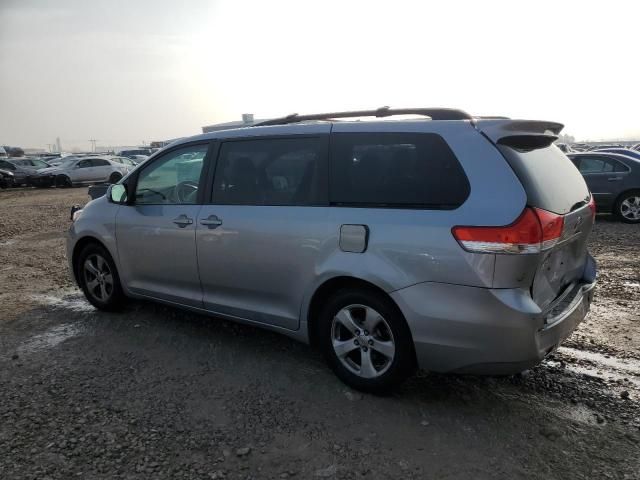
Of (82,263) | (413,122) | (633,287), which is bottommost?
(633,287)

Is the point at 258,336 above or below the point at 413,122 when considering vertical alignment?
below

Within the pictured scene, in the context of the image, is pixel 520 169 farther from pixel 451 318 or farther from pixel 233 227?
pixel 233 227

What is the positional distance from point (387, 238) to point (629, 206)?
967 centimetres

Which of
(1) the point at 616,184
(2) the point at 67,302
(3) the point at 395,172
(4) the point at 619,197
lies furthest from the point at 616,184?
(2) the point at 67,302

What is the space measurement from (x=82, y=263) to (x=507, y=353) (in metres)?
4.35

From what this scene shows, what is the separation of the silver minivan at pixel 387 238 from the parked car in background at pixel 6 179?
81.4ft

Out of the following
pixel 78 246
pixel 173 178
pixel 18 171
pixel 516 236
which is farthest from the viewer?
pixel 18 171

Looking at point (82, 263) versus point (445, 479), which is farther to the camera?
point (82, 263)

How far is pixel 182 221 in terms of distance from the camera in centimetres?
424

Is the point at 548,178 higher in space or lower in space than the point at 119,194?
higher

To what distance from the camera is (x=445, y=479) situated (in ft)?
8.46

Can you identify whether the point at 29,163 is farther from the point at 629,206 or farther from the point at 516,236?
the point at 516,236

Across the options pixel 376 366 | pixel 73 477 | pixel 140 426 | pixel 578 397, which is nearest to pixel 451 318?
pixel 376 366

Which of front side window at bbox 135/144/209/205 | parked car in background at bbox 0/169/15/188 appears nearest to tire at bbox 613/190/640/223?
front side window at bbox 135/144/209/205
